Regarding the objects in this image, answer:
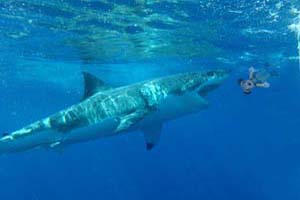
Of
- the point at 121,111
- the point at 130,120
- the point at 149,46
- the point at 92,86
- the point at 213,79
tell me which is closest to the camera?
the point at 130,120

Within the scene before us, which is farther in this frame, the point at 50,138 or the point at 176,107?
the point at 50,138

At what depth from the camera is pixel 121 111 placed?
11273 mm

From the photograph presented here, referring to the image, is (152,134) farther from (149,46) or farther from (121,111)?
(149,46)

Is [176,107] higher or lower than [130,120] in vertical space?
higher

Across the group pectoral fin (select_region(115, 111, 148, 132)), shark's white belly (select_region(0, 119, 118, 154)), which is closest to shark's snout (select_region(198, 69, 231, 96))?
pectoral fin (select_region(115, 111, 148, 132))

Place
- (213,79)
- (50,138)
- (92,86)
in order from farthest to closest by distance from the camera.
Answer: (92,86) < (50,138) < (213,79)

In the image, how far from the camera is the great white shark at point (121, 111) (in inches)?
435

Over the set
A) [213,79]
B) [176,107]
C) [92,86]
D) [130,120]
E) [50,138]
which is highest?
[213,79]

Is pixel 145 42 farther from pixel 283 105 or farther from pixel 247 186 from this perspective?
pixel 247 186

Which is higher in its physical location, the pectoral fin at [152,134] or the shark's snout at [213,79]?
the shark's snout at [213,79]

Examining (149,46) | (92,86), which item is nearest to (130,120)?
(92,86)

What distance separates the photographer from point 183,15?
1928 centimetres

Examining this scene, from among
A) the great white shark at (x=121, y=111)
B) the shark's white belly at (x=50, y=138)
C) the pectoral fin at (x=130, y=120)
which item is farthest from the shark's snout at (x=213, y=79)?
the shark's white belly at (x=50, y=138)

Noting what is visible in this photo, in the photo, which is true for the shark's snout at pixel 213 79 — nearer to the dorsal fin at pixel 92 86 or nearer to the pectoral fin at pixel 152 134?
the pectoral fin at pixel 152 134
